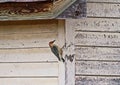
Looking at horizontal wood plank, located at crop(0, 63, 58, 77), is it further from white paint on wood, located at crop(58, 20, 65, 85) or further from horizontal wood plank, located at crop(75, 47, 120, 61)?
horizontal wood plank, located at crop(75, 47, 120, 61)

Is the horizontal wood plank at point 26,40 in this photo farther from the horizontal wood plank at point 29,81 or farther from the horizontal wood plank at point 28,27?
the horizontal wood plank at point 29,81

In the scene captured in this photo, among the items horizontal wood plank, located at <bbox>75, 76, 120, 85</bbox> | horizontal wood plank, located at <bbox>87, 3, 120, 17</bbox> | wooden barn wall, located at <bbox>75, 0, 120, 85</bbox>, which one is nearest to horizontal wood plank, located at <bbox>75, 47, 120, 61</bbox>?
wooden barn wall, located at <bbox>75, 0, 120, 85</bbox>

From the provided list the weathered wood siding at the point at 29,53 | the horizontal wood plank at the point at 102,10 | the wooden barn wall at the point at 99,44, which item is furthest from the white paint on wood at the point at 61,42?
A: the horizontal wood plank at the point at 102,10

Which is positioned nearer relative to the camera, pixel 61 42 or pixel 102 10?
pixel 61 42

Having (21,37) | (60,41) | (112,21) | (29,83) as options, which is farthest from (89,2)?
(29,83)

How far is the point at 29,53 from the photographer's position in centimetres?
253

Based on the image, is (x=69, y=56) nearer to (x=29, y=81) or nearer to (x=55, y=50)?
(x=55, y=50)

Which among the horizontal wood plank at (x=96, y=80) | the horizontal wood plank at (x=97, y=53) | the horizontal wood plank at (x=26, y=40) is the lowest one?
the horizontal wood plank at (x=96, y=80)

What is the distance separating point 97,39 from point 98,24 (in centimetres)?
11

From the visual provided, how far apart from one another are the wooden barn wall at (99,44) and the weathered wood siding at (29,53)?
0.19 meters

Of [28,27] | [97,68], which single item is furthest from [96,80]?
[28,27]

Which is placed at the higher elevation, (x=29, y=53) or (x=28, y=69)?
(x=29, y=53)

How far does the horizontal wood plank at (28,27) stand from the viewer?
8.20 ft

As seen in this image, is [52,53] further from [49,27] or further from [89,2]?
[89,2]
